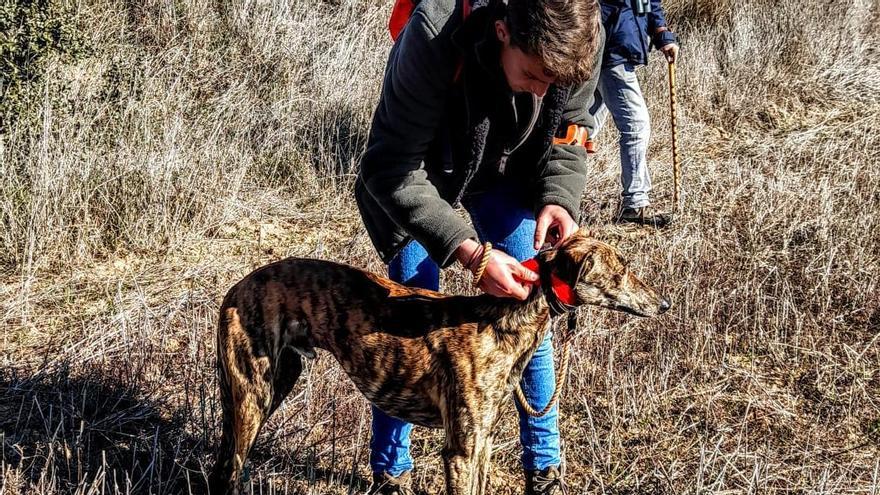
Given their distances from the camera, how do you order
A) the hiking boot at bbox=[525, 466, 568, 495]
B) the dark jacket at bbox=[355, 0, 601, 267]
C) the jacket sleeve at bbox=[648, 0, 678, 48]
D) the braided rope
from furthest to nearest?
1. the jacket sleeve at bbox=[648, 0, 678, 48]
2. the hiking boot at bbox=[525, 466, 568, 495]
3. the braided rope
4. the dark jacket at bbox=[355, 0, 601, 267]

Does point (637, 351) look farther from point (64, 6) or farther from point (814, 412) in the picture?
point (64, 6)

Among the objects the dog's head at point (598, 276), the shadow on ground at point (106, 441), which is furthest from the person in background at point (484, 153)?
the shadow on ground at point (106, 441)

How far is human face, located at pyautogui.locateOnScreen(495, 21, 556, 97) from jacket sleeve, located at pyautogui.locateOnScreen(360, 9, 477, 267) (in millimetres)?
194

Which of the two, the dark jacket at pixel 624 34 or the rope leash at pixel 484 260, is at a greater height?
the dark jacket at pixel 624 34

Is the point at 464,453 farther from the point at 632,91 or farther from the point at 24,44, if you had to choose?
the point at 24,44

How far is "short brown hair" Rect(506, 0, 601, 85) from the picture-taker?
242 centimetres

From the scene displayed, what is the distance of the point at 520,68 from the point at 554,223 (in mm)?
842

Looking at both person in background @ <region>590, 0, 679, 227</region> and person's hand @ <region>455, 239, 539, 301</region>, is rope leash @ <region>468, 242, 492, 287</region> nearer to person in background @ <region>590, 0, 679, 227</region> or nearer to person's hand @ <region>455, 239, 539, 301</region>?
person's hand @ <region>455, 239, 539, 301</region>

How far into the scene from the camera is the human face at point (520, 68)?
2.52 metres

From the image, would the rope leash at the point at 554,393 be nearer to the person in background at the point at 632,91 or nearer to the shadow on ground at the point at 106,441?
the shadow on ground at the point at 106,441

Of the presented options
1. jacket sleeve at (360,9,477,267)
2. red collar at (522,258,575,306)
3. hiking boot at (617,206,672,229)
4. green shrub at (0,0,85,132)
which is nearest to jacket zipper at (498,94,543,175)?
jacket sleeve at (360,9,477,267)

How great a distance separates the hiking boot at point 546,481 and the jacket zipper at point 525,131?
132 cm

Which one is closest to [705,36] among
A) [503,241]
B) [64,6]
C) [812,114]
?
[812,114]

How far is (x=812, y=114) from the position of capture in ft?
31.2
